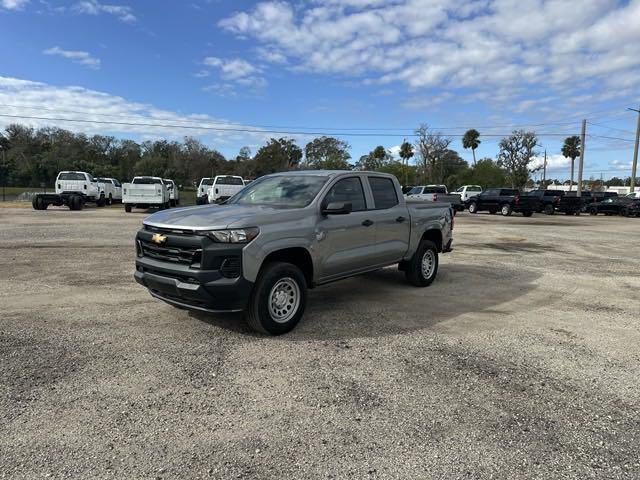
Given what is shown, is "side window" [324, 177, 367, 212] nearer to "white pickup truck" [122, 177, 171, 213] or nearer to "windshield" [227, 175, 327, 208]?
"windshield" [227, 175, 327, 208]

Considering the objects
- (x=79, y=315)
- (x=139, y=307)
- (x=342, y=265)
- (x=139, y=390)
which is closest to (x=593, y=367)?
(x=342, y=265)

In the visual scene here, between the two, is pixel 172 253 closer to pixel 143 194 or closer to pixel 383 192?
pixel 383 192

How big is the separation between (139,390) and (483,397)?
108 inches

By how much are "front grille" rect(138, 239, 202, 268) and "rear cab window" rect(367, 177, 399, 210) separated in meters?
2.74

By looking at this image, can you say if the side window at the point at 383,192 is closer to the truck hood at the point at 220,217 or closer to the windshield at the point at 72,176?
the truck hood at the point at 220,217

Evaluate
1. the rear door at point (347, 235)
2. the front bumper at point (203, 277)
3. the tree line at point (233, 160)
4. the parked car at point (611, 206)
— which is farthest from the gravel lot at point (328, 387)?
the tree line at point (233, 160)

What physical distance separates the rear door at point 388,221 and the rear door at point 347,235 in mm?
181

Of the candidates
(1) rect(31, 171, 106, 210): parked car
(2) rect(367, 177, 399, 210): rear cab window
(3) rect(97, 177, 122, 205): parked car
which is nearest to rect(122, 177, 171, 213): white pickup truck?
(1) rect(31, 171, 106, 210): parked car

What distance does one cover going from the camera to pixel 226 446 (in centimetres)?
307

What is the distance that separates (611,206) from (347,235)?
35.0m

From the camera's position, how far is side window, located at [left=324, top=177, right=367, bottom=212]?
5.88 m

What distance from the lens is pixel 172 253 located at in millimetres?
4926

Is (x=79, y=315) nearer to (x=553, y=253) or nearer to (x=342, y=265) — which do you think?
(x=342, y=265)

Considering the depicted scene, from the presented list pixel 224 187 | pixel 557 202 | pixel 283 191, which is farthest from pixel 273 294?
pixel 557 202
